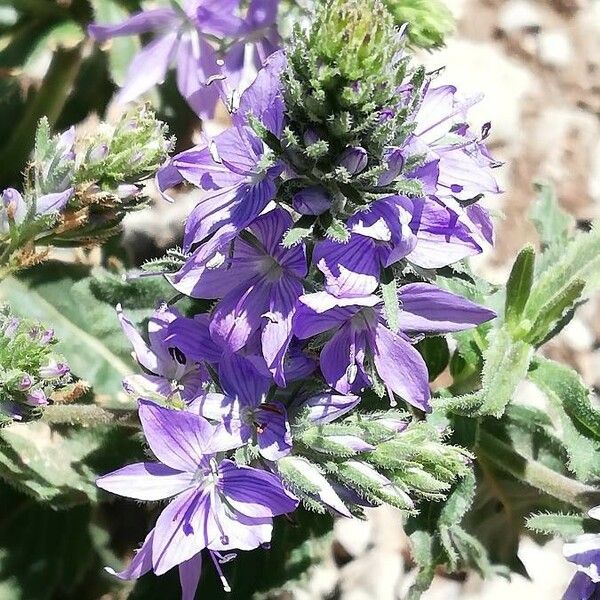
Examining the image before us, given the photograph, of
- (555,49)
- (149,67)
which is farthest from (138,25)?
(555,49)

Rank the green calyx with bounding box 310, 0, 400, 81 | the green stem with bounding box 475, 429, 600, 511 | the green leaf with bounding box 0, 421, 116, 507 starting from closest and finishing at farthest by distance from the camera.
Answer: the green calyx with bounding box 310, 0, 400, 81 → the green stem with bounding box 475, 429, 600, 511 → the green leaf with bounding box 0, 421, 116, 507

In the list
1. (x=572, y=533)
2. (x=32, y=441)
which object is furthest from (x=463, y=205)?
(x=32, y=441)

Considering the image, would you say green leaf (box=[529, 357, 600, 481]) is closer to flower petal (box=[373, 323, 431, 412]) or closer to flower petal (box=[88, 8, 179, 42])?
flower petal (box=[373, 323, 431, 412])

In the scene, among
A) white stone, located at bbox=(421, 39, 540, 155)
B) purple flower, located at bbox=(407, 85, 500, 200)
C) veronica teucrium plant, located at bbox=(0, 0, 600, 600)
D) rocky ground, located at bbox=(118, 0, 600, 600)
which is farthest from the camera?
white stone, located at bbox=(421, 39, 540, 155)

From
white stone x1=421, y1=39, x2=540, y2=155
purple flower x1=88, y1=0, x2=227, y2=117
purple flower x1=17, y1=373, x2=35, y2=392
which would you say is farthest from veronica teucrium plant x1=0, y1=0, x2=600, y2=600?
white stone x1=421, y1=39, x2=540, y2=155

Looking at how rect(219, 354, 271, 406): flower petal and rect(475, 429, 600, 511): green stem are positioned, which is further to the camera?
rect(475, 429, 600, 511): green stem

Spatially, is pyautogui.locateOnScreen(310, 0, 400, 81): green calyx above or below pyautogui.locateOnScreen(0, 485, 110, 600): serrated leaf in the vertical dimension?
above

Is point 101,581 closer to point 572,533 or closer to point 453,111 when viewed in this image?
point 572,533

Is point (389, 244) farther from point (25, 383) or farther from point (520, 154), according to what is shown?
point (520, 154)
